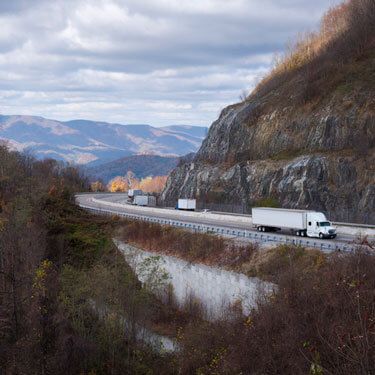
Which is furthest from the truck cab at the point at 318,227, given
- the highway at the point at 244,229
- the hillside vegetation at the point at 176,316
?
the hillside vegetation at the point at 176,316

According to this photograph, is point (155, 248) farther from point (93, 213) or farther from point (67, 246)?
point (93, 213)

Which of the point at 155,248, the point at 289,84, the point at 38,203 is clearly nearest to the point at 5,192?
the point at 38,203

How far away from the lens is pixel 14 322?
94.0 ft

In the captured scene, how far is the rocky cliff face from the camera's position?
192ft

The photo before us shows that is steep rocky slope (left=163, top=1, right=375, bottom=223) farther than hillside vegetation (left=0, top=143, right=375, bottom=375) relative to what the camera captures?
Yes

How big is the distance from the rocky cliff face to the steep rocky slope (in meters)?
0.11

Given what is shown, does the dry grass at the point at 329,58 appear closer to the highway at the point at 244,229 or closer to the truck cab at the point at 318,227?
the highway at the point at 244,229

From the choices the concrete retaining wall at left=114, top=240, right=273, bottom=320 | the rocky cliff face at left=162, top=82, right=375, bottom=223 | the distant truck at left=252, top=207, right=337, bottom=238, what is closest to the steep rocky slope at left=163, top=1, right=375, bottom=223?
the rocky cliff face at left=162, top=82, right=375, bottom=223

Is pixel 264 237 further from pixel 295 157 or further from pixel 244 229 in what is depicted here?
pixel 295 157

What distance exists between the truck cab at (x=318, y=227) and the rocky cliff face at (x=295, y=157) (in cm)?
1013

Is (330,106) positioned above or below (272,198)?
above

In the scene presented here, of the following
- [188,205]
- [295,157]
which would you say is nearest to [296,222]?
[295,157]

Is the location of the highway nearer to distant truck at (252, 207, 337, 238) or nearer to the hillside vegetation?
distant truck at (252, 207, 337, 238)

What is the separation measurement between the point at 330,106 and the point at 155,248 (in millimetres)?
32983
